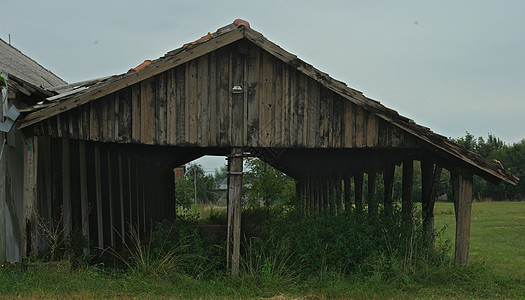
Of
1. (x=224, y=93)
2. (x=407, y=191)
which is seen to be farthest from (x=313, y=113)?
(x=407, y=191)

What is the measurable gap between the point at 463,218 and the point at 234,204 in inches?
168

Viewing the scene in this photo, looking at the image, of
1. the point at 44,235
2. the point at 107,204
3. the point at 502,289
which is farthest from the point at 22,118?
the point at 502,289

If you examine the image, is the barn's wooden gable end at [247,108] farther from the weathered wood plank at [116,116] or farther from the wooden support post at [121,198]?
the wooden support post at [121,198]

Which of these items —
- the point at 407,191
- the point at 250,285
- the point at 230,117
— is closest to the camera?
the point at 250,285

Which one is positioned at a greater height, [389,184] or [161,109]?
[161,109]

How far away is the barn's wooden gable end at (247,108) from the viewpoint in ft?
30.7

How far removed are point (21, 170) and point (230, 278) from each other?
440 cm

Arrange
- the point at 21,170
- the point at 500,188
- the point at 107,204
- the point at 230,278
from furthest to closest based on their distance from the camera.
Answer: the point at 500,188 → the point at 107,204 → the point at 21,170 → the point at 230,278

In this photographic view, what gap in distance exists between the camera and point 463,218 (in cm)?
982

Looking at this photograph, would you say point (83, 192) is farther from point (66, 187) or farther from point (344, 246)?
point (344, 246)

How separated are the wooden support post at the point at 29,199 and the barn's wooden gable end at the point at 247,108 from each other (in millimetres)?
1783

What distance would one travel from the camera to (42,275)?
8.38 m

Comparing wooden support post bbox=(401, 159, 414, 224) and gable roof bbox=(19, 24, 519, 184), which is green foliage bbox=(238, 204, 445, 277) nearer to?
wooden support post bbox=(401, 159, 414, 224)

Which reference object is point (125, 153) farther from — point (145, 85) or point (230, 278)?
point (230, 278)
